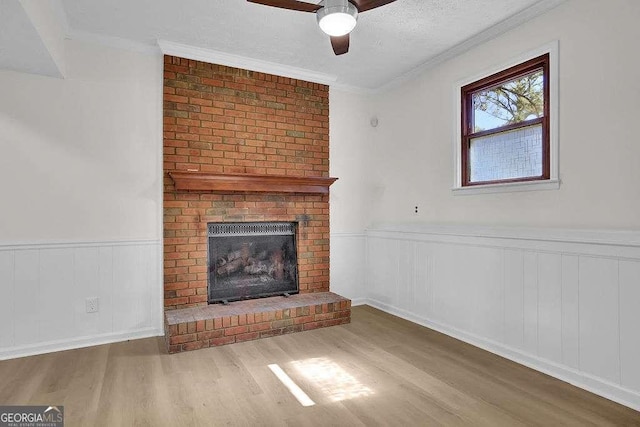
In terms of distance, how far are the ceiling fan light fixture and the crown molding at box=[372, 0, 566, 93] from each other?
1.44 meters

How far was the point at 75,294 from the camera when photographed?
312cm

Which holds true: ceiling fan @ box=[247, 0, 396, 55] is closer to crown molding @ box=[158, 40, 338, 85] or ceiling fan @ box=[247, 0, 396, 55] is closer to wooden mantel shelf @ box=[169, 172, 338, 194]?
crown molding @ box=[158, 40, 338, 85]

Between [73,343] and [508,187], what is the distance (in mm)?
3847

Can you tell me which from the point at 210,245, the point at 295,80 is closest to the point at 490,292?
the point at 210,245

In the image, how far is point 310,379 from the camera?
2.53 m

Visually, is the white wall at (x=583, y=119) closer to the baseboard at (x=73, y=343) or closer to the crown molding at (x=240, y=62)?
the crown molding at (x=240, y=62)

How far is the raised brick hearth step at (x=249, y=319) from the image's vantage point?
10.0 feet

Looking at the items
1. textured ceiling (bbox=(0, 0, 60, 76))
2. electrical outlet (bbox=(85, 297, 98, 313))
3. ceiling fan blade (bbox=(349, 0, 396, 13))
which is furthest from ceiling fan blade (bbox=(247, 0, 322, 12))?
electrical outlet (bbox=(85, 297, 98, 313))

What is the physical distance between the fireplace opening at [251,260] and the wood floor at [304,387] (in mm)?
732

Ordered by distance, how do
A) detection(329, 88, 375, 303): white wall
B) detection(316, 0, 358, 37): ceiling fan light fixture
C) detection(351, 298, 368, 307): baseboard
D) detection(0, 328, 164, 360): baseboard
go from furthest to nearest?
detection(351, 298, 368, 307): baseboard
detection(329, 88, 375, 303): white wall
detection(0, 328, 164, 360): baseboard
detection(316, 0, 358, 37): ceiling fan light fixture

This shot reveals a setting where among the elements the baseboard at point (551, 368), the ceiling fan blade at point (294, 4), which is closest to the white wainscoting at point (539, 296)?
the baseboard at point (551, 368)

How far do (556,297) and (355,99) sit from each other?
3039 millimetres

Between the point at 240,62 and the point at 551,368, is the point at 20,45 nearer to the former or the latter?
the point at 240,62

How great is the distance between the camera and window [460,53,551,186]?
277 cm
